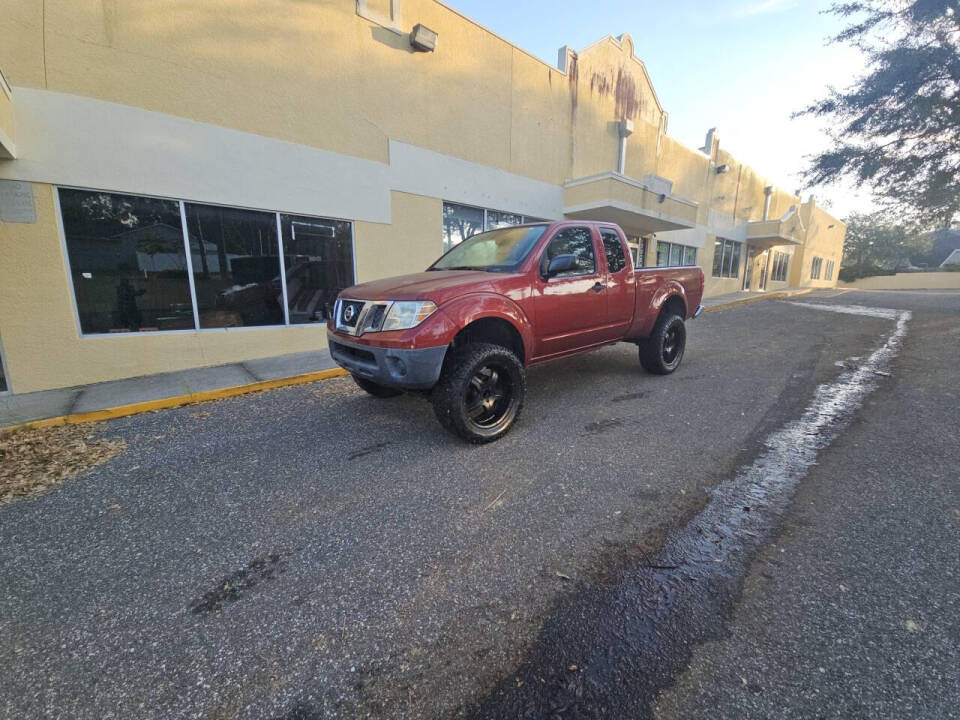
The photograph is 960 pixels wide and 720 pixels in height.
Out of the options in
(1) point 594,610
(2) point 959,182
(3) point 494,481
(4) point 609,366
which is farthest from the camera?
(2) point 959,182

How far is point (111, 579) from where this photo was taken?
84.8 inches

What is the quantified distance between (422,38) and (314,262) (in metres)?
5.04

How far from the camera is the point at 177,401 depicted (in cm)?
504

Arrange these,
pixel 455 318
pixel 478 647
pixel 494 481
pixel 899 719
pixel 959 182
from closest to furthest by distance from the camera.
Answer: pixel 899 719 < pixel 478 647 < pixel 494 481 < pixel 455 318 < pixel 959 182

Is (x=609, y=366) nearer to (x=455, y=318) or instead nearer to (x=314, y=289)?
(x=455, y=318)

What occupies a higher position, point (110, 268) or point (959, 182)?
point (959, 182)

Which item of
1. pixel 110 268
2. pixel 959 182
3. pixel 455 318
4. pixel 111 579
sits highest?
pixel 959 182

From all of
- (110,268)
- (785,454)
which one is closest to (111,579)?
(785,454)

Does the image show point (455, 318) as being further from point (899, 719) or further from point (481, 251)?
point (899, 719)

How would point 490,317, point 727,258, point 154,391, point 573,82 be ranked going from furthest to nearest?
1. point 727,258
2. point 573,82
3. point 154,391
4. point 490,317

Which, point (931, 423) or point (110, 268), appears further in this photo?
point (110, 268)

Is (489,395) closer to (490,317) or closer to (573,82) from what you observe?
(490,317)

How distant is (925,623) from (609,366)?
479cm

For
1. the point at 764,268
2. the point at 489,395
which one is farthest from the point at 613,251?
the point at 764,268
